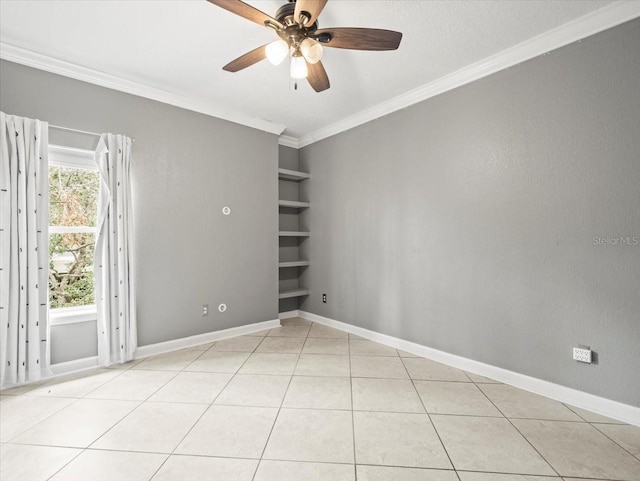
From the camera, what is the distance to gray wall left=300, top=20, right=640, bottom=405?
6.91 ft

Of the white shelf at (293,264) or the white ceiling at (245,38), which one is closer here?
the white ceiling at (245,38)

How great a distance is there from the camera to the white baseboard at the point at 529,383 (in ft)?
6.81

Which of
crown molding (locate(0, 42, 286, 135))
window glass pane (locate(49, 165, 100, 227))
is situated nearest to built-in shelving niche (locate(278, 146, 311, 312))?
crown molding (locate(0, 42, 286, 135))

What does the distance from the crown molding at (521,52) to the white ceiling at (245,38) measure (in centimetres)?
6

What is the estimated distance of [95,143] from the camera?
2.97 meters

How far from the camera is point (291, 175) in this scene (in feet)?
15.1

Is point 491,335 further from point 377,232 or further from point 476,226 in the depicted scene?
point 377,232

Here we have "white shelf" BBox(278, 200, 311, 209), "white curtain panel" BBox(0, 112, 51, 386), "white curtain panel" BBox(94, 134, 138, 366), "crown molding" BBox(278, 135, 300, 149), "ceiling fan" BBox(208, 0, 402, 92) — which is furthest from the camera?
"crown molding" BBox(278, 135, 300, 149)

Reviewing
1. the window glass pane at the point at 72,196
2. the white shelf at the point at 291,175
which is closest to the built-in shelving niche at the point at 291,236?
the white shelf at the point at 291,175

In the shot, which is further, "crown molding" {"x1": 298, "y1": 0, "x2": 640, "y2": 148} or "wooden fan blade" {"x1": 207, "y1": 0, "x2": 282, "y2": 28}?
"crown molding" {"x1": 298, "y1": 0, "x2": 640, "y2": 148}

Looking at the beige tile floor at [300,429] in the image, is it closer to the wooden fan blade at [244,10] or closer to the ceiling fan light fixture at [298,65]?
the ceiling fan light fixture at [298,65]

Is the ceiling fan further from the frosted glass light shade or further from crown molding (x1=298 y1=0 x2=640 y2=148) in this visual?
crown molding (x1=298 y1=0 x2=640 y2=148)

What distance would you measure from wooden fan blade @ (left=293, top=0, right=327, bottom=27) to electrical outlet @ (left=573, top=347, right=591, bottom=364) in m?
2.82

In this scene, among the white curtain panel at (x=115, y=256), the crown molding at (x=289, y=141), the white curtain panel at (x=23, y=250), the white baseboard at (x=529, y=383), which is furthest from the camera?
the crown molding at (x=289, y=141)
